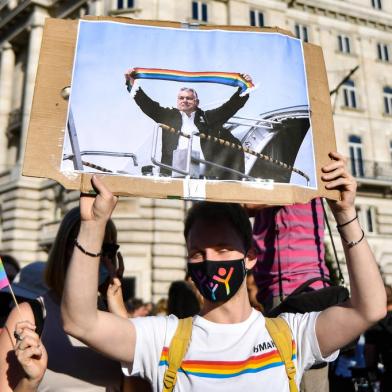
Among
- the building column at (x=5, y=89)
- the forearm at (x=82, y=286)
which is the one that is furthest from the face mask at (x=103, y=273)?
the building column at (x=5, y=89)

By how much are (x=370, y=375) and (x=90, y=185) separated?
376 centimetres

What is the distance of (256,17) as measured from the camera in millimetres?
19250

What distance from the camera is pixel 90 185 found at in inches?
66.4

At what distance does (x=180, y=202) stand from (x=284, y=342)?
534 inches

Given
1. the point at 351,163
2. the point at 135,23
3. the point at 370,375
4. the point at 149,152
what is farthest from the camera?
the point at 351,163

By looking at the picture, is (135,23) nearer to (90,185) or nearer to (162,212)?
(90,185)

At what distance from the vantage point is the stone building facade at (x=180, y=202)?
1493cm

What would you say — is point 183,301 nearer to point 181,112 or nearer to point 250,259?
point 250,259

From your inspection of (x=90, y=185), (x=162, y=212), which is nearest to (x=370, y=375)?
(x=90, y=185)

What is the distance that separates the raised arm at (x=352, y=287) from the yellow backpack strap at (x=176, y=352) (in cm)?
53

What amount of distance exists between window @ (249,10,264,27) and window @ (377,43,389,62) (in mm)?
7910

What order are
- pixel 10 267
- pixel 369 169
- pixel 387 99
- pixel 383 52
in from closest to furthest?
1. pixel 10 267
2. pixel 369 169
3. pixel 387 99
4. pixel 383 52

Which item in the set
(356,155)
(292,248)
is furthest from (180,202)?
(292,248)

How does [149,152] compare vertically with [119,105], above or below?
below
